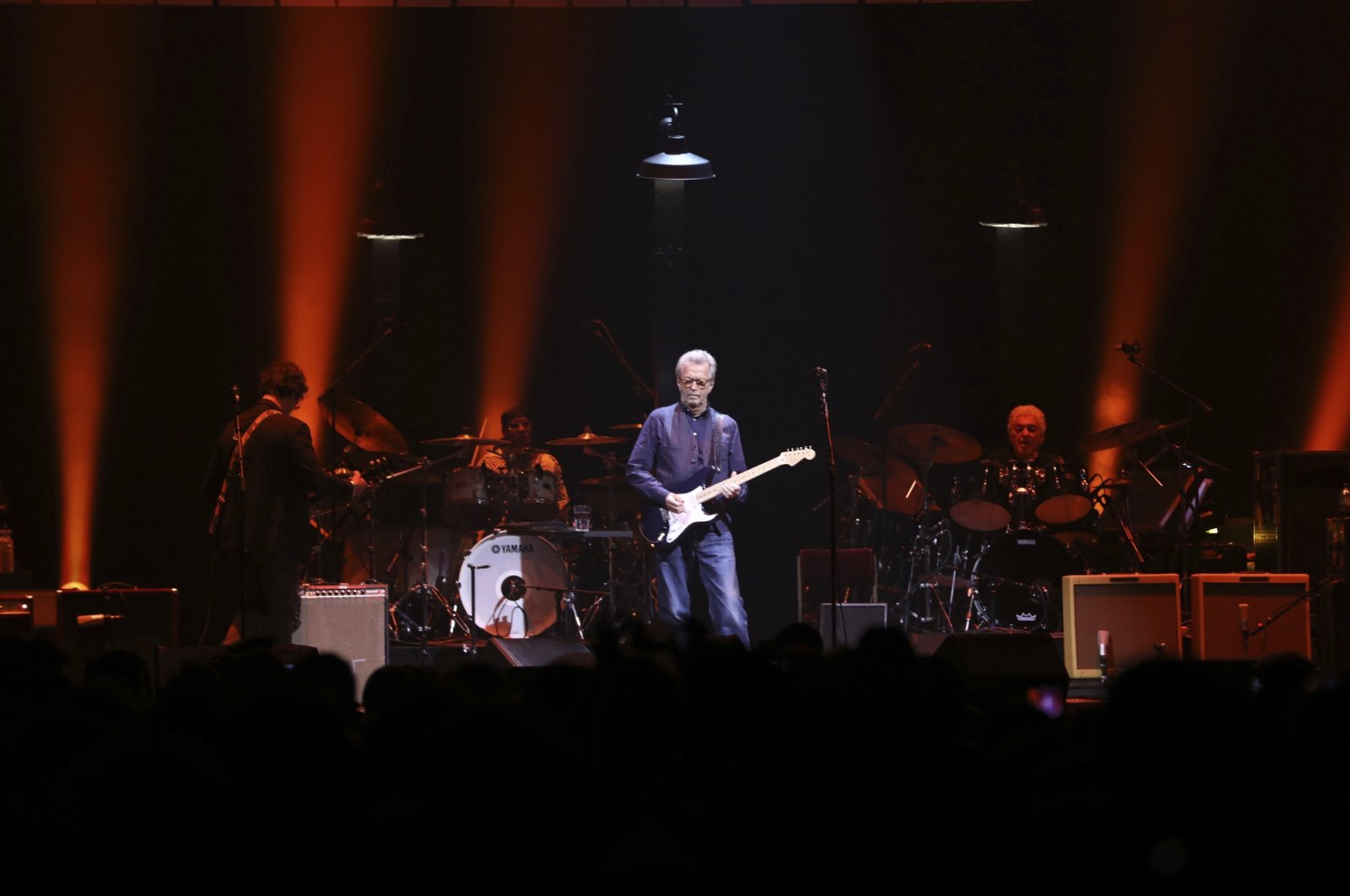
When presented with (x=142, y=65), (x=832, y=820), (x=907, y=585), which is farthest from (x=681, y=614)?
(x=832, y=820)

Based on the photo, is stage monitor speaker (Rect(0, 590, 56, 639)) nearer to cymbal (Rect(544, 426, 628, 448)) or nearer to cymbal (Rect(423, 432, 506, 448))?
cymbal (Rect(423, 432, 506, 448))

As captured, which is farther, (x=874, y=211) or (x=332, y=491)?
(x=874, y=211)

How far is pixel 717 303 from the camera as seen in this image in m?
12.9

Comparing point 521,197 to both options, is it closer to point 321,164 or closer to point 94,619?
point 321,164

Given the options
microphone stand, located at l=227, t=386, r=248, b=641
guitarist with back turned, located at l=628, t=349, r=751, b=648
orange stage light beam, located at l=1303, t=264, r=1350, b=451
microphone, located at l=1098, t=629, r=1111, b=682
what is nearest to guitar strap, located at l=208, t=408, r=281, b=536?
→ microphone stand, located at l=227, t=386, r=248, b=641

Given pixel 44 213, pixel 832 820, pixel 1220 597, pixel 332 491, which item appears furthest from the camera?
pixel 44 213

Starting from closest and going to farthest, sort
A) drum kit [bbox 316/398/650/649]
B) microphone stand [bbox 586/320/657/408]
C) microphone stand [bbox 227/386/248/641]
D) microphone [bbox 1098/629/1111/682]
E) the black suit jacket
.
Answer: microphone stand [bbox 227/386/248/641] → the black suit jacket → microphone [bbox 1098/629/1111/682] → drum kit [bbox 316/398/650/649] → microphone stand [bbox 586/320/657/408]

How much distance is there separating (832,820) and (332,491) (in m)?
6.17

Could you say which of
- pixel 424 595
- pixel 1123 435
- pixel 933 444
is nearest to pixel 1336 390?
pixel 1123 435

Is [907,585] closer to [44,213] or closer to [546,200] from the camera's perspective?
[546,200]

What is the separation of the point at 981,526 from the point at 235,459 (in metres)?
5.20

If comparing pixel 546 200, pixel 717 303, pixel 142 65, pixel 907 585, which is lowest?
pixel 907 585

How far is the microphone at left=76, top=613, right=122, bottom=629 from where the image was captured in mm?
8734

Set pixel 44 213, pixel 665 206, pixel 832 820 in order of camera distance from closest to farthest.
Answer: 1. pixel 832 820
2. pixel 44 213
3. pixel 665 206
